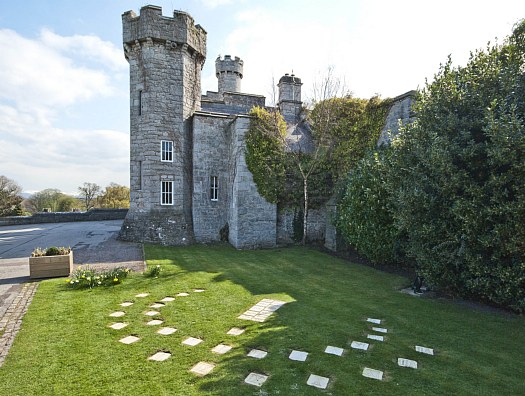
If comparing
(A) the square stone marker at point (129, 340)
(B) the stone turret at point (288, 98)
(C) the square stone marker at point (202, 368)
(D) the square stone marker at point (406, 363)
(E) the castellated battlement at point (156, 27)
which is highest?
(E) the castellated battlement at point (156, 27)

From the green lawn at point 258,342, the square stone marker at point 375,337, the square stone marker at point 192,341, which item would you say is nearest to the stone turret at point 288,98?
the green lawn at point 258,342

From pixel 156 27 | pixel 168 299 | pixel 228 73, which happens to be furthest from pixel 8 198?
pixel 168 299

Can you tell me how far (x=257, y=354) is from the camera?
4.64 meters

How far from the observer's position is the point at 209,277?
938 cm

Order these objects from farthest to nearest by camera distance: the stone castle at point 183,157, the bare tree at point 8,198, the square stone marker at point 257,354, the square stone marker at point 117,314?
the bare tree at point 8,198, the stone castle at point 183,157, the square stone marker at point 117,314, the square stone marker at point 257,354

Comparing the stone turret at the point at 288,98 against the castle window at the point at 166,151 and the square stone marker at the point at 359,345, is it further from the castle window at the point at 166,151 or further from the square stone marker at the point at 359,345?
the square stone marker at the point at 359,345

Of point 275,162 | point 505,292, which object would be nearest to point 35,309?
point 505,292

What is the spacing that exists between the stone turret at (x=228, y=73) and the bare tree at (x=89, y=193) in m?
31.9

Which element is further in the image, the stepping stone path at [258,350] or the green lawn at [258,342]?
the stepping stone path at [258,350]

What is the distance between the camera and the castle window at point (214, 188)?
16500 mm

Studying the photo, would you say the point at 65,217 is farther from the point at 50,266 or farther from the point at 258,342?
the point at 258,342

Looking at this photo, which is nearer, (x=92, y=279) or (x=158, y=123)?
(x=92, y=279)

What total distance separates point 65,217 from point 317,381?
28679 millimetres

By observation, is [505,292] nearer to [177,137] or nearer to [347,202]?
[347,202]
